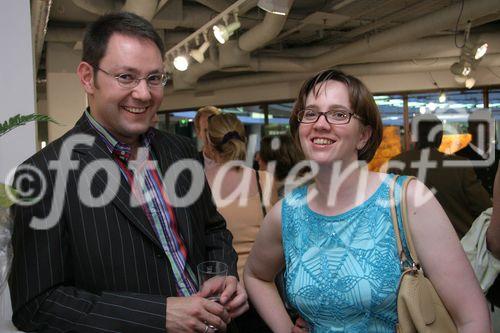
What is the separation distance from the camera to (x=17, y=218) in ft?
4.35

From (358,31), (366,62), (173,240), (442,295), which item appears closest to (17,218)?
(173,240)

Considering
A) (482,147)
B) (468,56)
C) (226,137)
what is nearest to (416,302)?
(226,137)

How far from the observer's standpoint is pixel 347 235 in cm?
153

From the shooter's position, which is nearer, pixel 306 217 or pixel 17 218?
pixel 17 218

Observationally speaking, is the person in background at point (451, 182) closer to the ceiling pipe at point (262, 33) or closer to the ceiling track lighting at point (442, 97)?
the ceiling pipe at point (262, 33)

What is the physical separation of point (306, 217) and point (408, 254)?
1.21ft

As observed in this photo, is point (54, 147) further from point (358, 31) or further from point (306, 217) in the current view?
point (358, 31)

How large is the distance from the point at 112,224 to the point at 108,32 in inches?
23.6

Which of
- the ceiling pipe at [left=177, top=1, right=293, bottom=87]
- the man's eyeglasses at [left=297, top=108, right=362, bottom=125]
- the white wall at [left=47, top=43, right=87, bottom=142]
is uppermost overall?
the ceiling pipe at [left=177, top=1, right=293, bottom=87]

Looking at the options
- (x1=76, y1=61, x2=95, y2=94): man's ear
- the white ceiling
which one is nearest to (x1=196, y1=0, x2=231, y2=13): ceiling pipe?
the white ceiling

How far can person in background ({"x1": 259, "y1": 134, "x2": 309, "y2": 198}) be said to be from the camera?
3.81 m

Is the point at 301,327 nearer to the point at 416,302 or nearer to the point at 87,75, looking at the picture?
the point at 416,302

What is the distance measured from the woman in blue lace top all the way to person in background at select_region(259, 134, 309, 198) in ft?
6.67

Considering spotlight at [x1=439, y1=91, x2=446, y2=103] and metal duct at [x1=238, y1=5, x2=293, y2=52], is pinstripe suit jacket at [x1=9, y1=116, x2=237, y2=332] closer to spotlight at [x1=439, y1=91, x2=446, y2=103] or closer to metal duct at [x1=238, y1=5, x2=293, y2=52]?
metal duct at [x1=238, y1=5, x2=293, y2=52]
